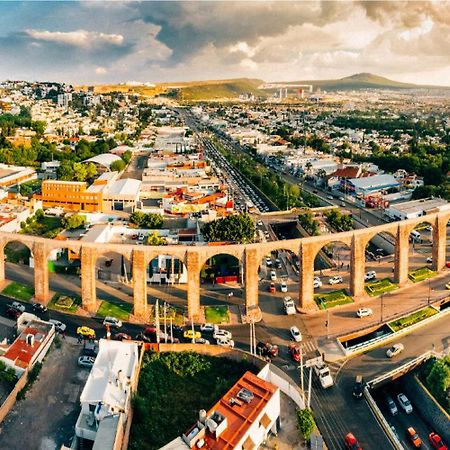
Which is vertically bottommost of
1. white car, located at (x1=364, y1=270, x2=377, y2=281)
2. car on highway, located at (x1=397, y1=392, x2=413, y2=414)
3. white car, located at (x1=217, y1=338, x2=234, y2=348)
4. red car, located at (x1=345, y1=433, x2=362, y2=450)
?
car on highway, located at (x1=397, y1=392, x2=413, y2=414)

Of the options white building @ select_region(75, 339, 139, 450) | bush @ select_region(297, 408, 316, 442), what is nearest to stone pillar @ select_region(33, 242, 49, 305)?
white building @ select_region(75, 339, 139, 450)

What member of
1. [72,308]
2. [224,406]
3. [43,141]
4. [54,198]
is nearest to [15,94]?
[43,141]

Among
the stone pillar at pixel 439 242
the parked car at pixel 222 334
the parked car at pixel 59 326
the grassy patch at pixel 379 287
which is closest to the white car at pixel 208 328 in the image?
the parked car at pixel 222 334

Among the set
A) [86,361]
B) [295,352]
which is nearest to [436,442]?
[295,352]

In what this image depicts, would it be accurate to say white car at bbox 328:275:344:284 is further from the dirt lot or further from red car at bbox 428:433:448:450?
the dirt lot

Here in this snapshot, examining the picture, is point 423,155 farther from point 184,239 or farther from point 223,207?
point 184,239

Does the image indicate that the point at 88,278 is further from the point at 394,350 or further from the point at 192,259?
the point at 394,350
